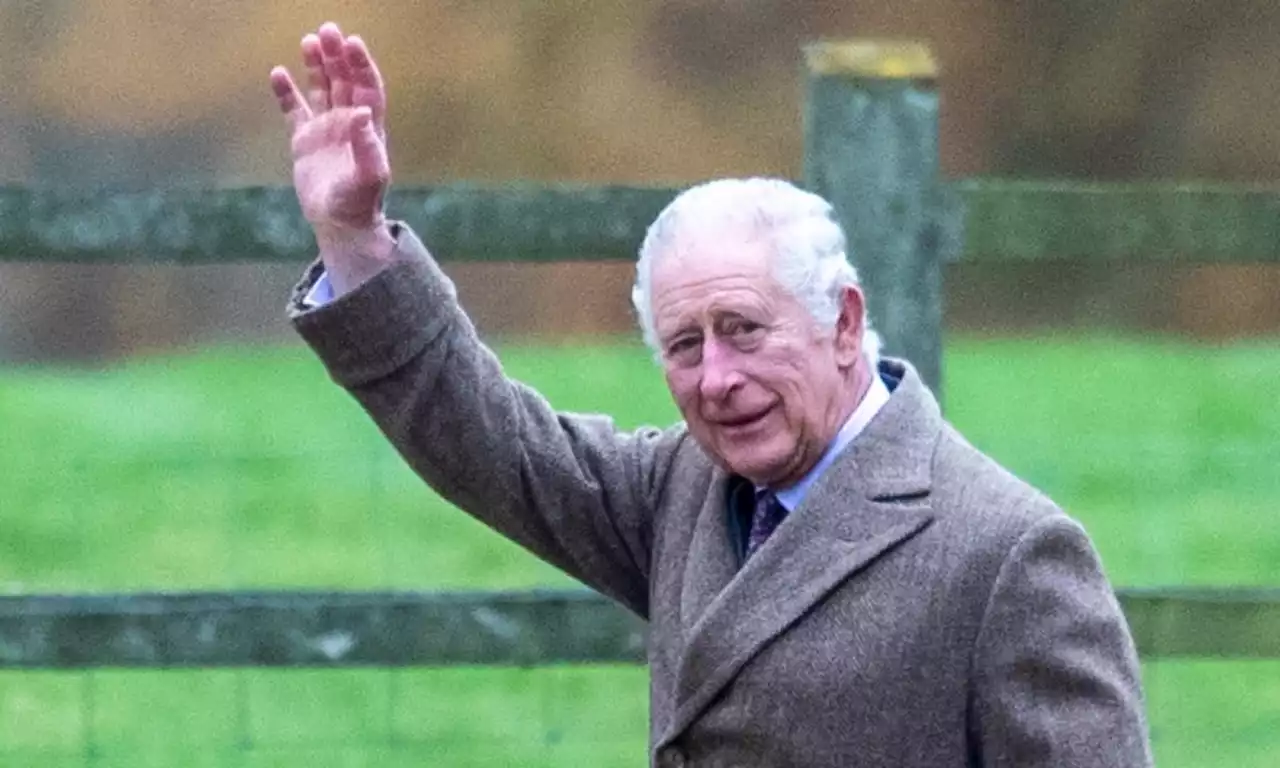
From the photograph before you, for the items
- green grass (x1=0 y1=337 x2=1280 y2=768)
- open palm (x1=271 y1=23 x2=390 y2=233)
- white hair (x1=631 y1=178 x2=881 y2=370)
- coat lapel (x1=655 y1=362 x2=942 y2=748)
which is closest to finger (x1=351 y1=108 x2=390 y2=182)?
open palm (x1=271 y1=23 x2=390 y2=233)

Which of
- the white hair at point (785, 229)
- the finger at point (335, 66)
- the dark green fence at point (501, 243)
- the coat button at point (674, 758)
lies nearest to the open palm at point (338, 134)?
the finger at point (335, 66)

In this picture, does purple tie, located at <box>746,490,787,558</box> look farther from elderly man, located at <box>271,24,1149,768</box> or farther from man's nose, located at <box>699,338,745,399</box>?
man's nose, located at <box>699,338,745,399</box>

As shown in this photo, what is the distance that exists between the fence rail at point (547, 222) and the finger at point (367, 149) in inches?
18.5

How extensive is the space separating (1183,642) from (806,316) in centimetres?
96

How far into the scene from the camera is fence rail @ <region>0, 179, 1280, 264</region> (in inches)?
107

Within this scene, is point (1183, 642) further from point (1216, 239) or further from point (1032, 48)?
point (1032, 48)

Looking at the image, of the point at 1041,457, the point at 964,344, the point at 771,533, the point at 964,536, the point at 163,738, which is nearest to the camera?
the point at 964,536

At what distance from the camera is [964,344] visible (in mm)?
6500

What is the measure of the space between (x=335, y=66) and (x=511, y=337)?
12.7 ft

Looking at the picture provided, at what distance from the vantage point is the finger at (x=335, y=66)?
2.26 meters

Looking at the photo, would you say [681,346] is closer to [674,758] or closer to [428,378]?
[428,378]

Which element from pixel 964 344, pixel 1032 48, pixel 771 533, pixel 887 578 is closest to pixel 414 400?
pixel 771 533

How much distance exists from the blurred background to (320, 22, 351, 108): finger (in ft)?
1.73

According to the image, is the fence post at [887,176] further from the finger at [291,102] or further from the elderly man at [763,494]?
the finger at [291,102]
